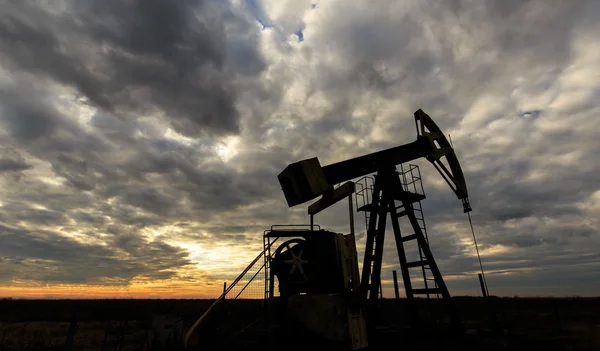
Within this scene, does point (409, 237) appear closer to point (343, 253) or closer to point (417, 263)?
point (417, 263)

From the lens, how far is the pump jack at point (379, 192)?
→ 34.8 ft

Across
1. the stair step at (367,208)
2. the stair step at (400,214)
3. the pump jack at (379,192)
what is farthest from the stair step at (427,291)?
the stair step at (367,208)

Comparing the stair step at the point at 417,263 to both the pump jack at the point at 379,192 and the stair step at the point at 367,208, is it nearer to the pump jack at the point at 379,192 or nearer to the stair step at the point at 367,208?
the pump jack at the point at 379,192

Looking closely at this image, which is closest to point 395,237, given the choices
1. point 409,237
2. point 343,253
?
point 409,237

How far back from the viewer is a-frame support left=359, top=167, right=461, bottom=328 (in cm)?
1149

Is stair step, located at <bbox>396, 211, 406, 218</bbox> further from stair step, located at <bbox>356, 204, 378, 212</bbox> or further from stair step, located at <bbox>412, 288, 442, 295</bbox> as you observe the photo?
stair step, located at <bbox>412, 288, 442, 295</bbox>

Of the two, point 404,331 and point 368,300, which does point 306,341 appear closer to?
point 368,300

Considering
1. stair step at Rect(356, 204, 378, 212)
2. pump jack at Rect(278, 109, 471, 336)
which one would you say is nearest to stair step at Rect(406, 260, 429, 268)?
pump jack at Rect(278, 109, 471, 336)

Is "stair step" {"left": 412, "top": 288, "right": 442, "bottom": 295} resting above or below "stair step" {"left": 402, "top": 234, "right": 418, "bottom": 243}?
below

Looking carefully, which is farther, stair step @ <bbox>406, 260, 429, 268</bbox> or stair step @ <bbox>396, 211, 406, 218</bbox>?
stair step @ <bbox>396, 211, 406, 218</bbox>

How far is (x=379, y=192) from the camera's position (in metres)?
12.3

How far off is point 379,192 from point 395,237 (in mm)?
2046

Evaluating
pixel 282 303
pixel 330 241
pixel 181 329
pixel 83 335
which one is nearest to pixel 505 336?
pixel 330 241

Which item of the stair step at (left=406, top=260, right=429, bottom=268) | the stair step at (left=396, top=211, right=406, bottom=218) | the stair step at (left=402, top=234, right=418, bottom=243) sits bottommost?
the stair step at (left=406, top=260, right=429, bottom=268)
